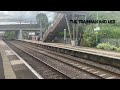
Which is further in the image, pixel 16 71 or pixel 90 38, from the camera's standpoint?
pixel 90 38

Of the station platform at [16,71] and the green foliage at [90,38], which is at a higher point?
the green foliage at [90,38]

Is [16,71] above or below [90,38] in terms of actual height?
below

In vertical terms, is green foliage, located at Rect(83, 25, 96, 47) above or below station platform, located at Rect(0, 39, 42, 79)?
above

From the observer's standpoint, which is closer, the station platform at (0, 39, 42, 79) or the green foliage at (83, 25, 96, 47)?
the station platform at (0, 39, 42, 79)

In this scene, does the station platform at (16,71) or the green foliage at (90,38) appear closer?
the station platform at (16,71)
